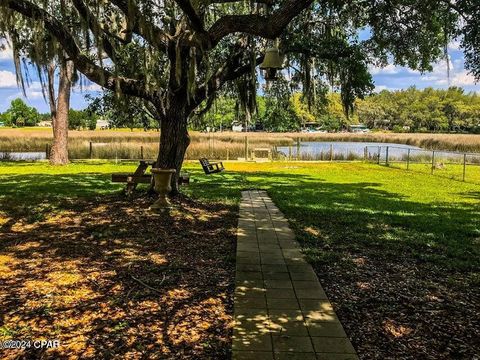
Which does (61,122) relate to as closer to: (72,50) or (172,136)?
(172,136)

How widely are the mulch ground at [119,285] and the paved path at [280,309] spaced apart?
0.49 feet

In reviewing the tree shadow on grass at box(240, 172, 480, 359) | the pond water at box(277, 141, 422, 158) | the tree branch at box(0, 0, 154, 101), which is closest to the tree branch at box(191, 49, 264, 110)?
the tree branch at box(0, 0, 154, 101)

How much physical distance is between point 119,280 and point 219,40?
15.2 feet

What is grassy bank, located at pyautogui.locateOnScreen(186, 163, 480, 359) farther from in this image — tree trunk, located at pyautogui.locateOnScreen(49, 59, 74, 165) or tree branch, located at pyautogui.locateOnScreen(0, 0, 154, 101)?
tree trunk, located at pyautogui.locateOnScreen(49, 59, 74, 165)

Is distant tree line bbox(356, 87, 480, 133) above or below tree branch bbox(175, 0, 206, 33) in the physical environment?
above

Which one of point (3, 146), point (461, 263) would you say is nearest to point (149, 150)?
point (3, 146)

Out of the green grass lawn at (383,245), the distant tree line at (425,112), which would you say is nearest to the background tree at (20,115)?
the distant tree line at (425,112)

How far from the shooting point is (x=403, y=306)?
13.0 feet

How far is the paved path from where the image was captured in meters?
2.99

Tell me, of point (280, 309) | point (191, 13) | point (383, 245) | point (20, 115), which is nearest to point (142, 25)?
point (191, 13)

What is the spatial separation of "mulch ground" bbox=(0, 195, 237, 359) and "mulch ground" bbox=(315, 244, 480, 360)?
1109mm

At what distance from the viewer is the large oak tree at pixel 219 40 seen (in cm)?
641

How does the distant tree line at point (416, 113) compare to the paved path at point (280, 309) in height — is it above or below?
above

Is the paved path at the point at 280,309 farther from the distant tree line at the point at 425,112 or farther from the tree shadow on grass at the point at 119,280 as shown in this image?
the distant tree line at the point at 425,112
